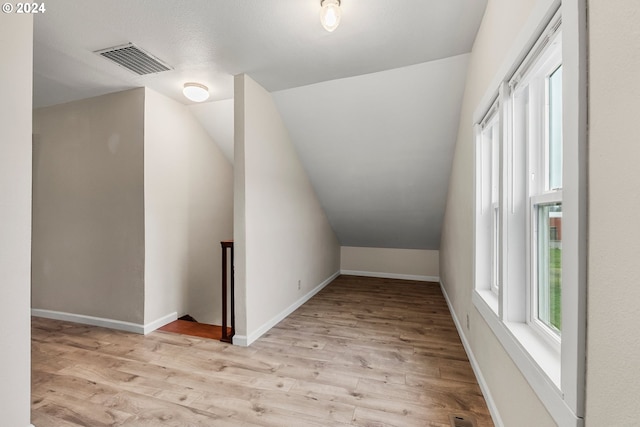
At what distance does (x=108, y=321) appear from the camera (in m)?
3.14

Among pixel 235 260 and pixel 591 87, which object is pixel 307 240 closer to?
pixel 235 260

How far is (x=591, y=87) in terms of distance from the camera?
80 cm

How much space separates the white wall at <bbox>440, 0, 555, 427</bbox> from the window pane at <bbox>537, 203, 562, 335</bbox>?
0.98ft

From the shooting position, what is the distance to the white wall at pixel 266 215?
8.90 feet

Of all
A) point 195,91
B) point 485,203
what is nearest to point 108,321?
point 195,91

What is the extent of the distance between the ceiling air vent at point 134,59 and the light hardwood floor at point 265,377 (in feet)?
8.42

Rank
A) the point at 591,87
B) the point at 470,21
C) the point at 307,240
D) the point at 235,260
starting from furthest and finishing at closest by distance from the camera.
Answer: the point at 307,240 → the point at 235,260 → the point at 470,21 → the point at 591,87

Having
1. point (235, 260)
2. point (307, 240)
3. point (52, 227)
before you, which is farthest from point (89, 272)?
point (307, 240)

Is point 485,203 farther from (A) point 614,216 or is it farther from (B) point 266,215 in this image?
(B) point 266,215

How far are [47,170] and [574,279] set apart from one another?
15.7 ft

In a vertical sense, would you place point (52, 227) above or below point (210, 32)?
below

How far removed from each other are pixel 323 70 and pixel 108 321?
11.3 ft

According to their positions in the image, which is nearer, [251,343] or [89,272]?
[251,343]

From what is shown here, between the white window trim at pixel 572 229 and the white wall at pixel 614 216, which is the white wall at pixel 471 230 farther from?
the white wall at pixel 614 216
